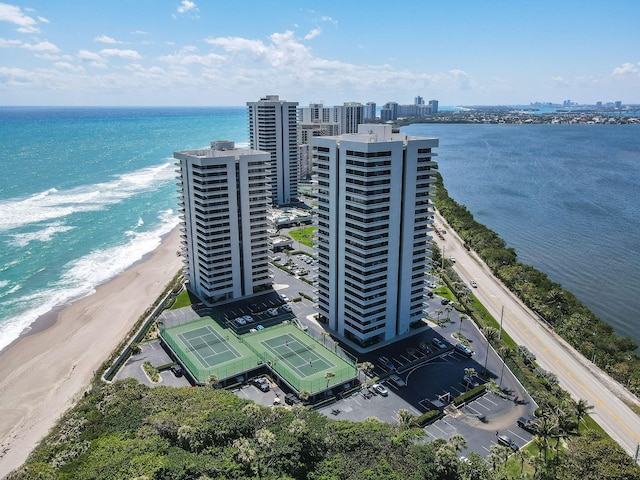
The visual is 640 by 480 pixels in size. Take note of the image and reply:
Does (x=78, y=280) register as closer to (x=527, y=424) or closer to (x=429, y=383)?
(x=429, y=383)

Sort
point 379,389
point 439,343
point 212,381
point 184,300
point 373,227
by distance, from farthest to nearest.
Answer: point 184,300 < point 439,343 < point 373,227 < point 379,389 < point 212,381

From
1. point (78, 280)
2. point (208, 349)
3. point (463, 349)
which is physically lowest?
point (78, 280)

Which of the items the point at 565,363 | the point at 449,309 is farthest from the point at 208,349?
the point at 565,363

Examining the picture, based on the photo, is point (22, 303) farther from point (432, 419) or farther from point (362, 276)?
point (432, 419)

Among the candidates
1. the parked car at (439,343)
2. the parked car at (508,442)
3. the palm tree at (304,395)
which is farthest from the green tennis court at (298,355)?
the parked car at (508,442)

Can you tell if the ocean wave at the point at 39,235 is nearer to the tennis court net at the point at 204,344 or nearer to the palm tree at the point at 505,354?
the tennis court net at the point at 204,344

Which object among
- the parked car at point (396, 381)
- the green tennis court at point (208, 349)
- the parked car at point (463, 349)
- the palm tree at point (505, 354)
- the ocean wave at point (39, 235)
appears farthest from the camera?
the ocean wave at point (39, 235)

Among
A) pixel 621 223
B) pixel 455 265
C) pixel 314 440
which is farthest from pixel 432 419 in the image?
pixel 621 223
